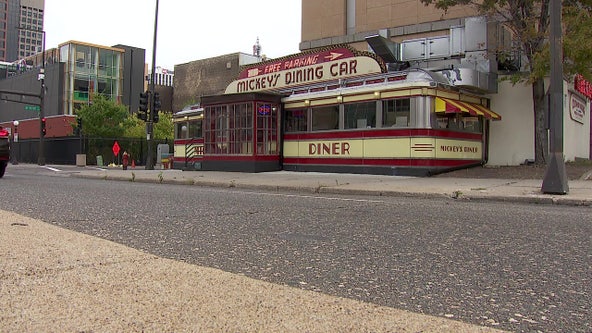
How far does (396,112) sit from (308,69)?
6.04 m

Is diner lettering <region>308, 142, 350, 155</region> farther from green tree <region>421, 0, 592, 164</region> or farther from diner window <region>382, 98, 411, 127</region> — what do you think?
green tree <region>421, 0, 592, 164</region>

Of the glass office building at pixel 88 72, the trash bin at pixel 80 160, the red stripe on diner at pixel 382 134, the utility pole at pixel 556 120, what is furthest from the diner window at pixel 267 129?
the glass office building at pixel 88 72

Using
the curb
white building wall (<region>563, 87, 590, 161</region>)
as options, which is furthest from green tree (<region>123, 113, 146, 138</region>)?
white building wall (<region>563, 87, 590, 161</region>)

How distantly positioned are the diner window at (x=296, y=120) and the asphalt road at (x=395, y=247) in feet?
38.3

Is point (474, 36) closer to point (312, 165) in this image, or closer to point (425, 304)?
point (312, 165)

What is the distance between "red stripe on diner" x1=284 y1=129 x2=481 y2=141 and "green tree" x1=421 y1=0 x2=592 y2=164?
8.71 ft

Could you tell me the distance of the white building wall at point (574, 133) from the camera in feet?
63.9

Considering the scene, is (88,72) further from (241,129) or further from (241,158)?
(241,158)

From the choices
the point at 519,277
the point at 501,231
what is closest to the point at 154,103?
the point at 501,231

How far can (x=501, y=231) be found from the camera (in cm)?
623

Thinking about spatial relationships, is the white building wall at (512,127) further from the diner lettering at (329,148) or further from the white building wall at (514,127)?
the diner lettering at (329,148)

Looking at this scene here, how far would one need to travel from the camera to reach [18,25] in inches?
2389

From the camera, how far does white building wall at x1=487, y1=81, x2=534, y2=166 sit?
18.5m

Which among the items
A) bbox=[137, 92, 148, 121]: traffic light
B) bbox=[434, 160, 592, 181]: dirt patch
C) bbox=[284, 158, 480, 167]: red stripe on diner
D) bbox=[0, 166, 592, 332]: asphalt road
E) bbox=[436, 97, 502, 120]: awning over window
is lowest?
bbox=[0, 166, 592, 332]: asphalt road
